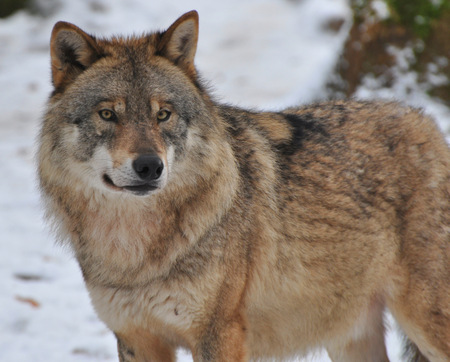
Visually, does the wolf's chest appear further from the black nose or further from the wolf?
the black nose

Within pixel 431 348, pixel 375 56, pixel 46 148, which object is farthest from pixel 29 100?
pixel 431 348

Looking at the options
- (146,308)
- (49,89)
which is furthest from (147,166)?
(49,89)

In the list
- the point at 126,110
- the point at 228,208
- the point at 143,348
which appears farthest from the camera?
the point at 143,348

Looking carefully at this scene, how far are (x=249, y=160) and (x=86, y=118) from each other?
1.05 m

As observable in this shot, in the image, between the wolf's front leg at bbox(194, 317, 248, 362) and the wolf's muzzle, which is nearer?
the wolf's muzzle

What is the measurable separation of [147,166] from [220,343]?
1087mm

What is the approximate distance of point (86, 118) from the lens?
3.59 metres

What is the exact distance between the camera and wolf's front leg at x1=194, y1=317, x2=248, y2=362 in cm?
366

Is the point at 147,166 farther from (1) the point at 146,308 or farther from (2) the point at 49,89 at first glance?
(2) the point at 49,89

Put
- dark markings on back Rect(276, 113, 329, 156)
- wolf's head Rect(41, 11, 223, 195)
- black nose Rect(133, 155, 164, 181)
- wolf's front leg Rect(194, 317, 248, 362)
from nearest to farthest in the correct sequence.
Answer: black nose Rect(133, 155, 164, 181) < wolf's head Rect(41, 11, 223, 195) < wolf's front leg Rect(194, 317, 248, 362) < dark markings on back Rect(276, 113, 329, 156)

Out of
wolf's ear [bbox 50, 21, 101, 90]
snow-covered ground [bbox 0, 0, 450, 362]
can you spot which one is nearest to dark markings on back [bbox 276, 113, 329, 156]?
snow-covered ground [bbox 0, 0, 450, 362]

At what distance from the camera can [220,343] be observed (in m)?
3.67

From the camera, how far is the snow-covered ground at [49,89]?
5730mm

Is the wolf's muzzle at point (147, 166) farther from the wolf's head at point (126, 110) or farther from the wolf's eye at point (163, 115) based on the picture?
the wolf's eye at point (163, 115)
